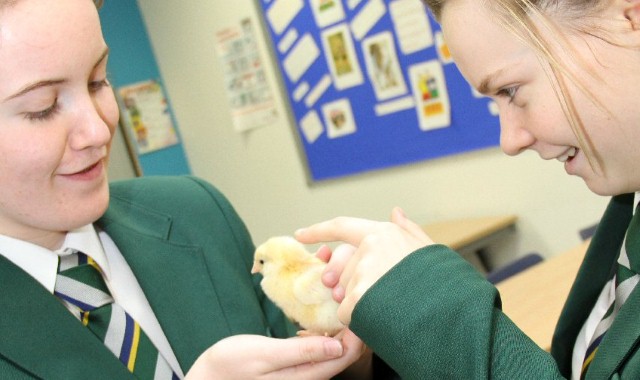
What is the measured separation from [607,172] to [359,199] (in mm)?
3447

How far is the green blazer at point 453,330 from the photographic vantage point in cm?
87

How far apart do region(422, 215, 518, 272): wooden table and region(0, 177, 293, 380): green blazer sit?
197 cm

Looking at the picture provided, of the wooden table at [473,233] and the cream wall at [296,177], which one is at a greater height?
the cream wall at [296,177]

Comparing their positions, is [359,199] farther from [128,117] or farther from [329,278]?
[329,278]

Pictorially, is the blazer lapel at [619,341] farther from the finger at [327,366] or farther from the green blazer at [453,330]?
the finger at [327,366]

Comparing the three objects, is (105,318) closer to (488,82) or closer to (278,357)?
(278,357)

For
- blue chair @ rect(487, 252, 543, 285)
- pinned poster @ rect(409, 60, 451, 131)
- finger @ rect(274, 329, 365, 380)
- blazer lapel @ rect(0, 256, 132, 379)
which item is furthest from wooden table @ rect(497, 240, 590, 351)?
blazer lapel @ rect(0, 256, 132, 379)

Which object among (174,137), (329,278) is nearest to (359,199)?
(174,137)

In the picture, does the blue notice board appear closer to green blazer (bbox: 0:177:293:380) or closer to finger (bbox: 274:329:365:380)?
green blazer (bbox: 0:177:293:380)

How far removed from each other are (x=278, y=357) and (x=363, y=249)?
0.21 meters

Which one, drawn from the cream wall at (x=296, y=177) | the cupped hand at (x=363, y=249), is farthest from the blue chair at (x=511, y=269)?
the cupped hand at (x=363, y=249)

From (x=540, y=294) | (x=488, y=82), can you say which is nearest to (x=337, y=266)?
(x=488, y=82)

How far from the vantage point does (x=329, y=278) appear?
1119 mm

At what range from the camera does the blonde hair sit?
962mm
